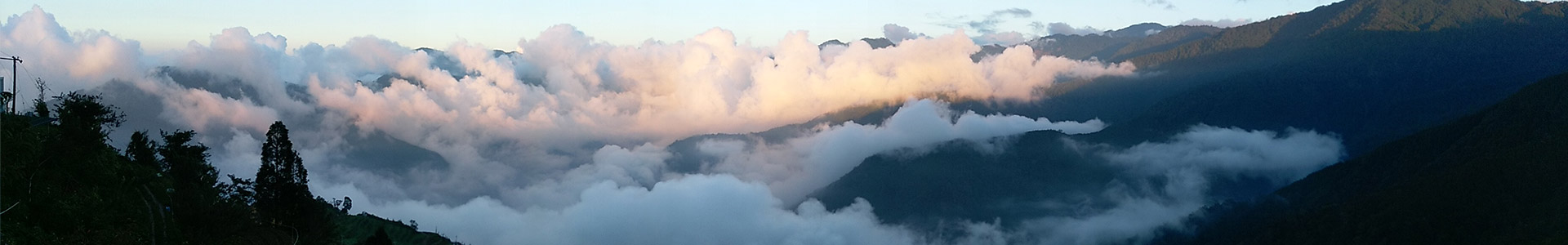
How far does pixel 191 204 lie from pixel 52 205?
23.7 feet

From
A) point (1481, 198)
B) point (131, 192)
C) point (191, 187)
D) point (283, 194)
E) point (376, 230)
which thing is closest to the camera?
point (131, 192)

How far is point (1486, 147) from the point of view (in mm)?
186500

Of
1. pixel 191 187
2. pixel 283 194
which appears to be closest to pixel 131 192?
pixel 191 187

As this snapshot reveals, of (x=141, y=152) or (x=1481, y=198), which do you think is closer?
(x=141, y=152)

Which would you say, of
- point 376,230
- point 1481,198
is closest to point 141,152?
point 376,230

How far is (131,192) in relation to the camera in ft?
162


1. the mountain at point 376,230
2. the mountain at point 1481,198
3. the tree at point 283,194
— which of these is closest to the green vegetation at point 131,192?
the tree at point 283,194

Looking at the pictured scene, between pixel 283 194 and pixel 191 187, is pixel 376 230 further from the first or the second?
pixel 191 187

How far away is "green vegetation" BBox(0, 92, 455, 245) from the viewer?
136ft

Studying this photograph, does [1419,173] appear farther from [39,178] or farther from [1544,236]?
[39,178]

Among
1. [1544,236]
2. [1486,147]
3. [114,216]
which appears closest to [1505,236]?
[1544,236]

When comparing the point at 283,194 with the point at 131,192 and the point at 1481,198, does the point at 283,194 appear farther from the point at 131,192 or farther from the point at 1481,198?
the point at 1481,198

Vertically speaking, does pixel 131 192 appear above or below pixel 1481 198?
above

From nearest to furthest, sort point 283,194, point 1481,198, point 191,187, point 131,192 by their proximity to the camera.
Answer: point 131,192
point 191,187
point 283,194
point 1481,198
